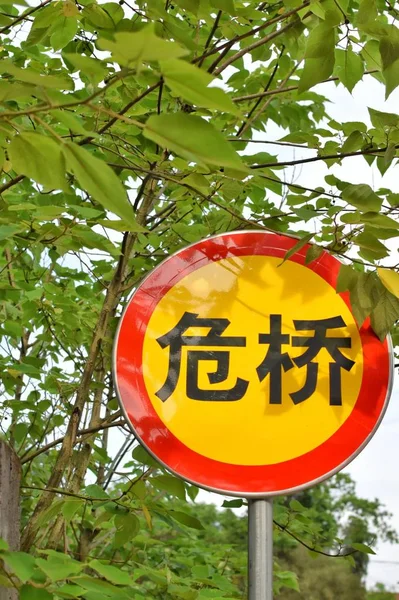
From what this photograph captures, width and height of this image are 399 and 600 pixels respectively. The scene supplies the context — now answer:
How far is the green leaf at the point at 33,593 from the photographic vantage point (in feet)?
3.01

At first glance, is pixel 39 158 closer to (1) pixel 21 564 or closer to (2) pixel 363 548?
(1) pixel 21 564

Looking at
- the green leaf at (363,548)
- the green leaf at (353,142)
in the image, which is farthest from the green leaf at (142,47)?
the green leaf at (363,548)

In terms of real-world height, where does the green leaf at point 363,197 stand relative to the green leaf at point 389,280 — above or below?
above

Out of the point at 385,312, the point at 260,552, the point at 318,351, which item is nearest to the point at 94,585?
the point at 260,552

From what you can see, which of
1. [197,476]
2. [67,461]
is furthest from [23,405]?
[197,476]

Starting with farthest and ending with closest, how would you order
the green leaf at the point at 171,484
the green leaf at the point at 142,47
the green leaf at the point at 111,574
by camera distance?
the green leaf at the point at 171,484 < the green leaf at the point at 111,574 < the green leaf at the point at 142,47

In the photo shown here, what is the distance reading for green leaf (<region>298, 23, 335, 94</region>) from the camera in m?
1.03

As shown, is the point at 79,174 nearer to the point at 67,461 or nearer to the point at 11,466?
the point at 11,466

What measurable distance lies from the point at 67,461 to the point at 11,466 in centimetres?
39

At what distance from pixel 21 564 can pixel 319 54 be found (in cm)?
81

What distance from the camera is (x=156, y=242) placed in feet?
6.62

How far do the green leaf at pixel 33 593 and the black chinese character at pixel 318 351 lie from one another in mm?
477

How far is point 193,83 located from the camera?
56cm

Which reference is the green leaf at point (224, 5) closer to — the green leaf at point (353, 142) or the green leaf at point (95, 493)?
the green leaf at point (353, 142)
